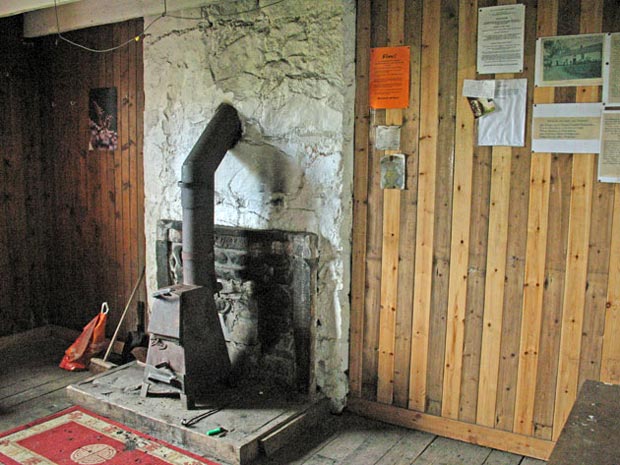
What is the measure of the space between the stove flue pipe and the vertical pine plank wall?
2.52ft

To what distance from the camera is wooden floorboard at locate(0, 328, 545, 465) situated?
270cm

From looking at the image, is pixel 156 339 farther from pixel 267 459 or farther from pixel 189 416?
pixel 267 459

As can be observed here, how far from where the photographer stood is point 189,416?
2846 mm

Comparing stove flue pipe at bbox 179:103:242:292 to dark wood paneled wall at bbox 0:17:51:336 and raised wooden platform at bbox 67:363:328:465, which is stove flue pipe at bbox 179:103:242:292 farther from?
dark wood paneled wall at bbox 0:17:51:336

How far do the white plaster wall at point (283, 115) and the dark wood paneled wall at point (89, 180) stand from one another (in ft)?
1.69

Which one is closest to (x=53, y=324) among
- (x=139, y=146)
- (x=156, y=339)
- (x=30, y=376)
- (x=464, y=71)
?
(x=30, y=376)

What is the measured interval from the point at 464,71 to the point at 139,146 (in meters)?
2.23

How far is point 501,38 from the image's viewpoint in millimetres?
2607

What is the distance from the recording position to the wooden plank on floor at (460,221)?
2.70m

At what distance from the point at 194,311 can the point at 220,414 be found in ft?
1.72

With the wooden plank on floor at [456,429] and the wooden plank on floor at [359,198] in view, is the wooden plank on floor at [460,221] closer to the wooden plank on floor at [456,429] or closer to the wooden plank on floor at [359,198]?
the wooden plank on floor at [456,429]

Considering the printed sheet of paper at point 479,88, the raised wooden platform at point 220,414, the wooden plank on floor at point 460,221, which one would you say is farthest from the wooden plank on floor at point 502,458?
the printed sheet of paper at point 479,88

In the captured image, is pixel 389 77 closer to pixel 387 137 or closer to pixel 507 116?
pixel 387 137

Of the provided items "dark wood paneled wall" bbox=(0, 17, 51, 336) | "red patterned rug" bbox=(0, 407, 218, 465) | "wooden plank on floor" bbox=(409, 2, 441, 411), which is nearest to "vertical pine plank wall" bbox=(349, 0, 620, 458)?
"wooden plank on floor" bbox=(409, 2, 441, 411)
